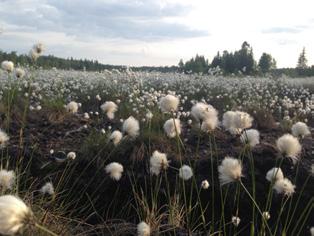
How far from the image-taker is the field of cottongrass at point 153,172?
3104 millimetres

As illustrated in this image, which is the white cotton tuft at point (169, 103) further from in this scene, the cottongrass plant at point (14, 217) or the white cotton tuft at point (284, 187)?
the cottongrass plant at point (14, 217)

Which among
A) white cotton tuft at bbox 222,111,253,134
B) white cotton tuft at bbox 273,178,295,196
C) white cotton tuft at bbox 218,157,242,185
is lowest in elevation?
white cotton tuft at bbox 273,178,295,196

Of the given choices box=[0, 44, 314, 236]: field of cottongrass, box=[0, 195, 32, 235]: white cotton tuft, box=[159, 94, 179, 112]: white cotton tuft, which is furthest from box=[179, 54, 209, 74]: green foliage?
box=[0, 195, 32, 235]: white cotton tuft

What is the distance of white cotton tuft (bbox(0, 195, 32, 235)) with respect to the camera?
160cm

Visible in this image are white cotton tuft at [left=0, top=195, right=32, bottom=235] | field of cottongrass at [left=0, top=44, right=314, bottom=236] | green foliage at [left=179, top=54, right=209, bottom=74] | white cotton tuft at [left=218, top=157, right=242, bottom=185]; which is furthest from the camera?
green foliage at [left=179, top=54, right=209, bottom=74]

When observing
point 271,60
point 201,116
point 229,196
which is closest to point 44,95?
point 229,196

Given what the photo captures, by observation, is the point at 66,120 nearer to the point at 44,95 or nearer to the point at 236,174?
the point at 44,95

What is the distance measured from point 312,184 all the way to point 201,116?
9.29 feet

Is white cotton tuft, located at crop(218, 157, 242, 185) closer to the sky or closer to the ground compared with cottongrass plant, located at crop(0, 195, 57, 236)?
closer to the ground

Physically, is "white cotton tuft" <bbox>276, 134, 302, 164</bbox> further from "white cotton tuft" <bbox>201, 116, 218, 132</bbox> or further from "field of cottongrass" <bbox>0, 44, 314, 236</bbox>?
"white cotton tuft" <bbox>201, 116, 218, 132</bbox>

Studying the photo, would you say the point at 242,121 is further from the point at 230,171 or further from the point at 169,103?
the point at 169,103

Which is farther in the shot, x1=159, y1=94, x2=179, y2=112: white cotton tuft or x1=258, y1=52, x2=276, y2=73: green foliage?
x1=258, y1=52, x2=276, y2=73: green foliage

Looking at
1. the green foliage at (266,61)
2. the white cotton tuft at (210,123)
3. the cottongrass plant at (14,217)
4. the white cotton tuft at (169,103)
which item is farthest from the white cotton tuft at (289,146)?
the green foliage at (266,61)

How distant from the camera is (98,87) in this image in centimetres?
1136
